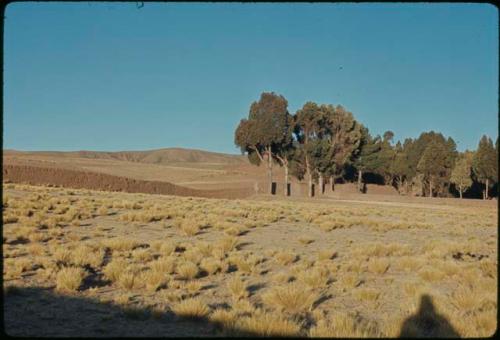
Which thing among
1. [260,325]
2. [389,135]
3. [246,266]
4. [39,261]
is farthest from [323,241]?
[389,135]

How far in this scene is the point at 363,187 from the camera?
78062 mm

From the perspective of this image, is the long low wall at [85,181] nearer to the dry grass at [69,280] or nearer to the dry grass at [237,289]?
the dry grass at [69,280]

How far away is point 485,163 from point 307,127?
88.6 feet

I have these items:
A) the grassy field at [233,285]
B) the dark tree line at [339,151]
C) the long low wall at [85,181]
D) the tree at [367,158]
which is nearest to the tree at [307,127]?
the dark tree line at [339,151]

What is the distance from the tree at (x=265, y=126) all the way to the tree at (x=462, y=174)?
1134 inches

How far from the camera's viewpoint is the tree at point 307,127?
55.9 m

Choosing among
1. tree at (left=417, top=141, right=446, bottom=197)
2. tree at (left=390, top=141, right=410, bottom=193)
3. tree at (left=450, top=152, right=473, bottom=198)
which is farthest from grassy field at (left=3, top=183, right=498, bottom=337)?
tree at (left=390, top=141, right=410, bottom=193)

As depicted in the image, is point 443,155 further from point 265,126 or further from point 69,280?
point 69,280

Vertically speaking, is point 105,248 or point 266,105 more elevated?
point 266,105

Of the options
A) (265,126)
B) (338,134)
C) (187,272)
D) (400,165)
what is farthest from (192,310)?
(400,165)

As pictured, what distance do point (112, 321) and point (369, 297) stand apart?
15.6 feet

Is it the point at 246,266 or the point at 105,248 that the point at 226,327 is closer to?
the point at 246,266

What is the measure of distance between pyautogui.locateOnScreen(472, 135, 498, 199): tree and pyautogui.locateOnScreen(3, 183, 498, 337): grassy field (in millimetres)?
50719

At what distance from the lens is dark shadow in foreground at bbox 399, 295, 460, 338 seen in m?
6.18
